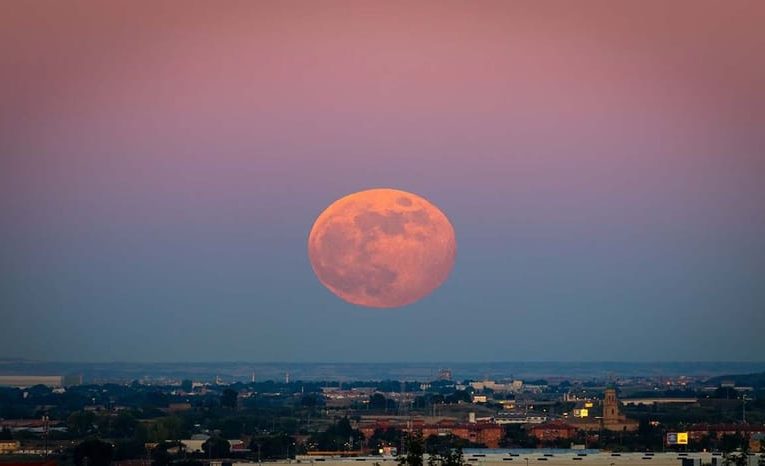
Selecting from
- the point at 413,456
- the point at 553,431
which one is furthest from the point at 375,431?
the point at 413,456

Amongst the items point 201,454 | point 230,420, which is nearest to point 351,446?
point 201,454

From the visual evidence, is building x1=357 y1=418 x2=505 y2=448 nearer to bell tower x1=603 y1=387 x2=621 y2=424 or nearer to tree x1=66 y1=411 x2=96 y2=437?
bell tower x1=603 y1=387 x2=621 y2=424

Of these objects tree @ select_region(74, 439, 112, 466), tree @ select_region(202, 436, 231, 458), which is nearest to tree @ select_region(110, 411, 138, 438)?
tree @ select_region(202, 436, 231, 458)

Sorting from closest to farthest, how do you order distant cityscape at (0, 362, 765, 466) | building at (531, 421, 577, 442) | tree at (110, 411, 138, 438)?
distant cityscape at (0, 362, 765, 466), building at (531, 421, 577, 442), tree at (110, 411, 138, 438)

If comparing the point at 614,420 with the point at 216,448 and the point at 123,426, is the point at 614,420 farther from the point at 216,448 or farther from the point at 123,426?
the point at 216,448

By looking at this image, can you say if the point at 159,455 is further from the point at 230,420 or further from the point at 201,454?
the point at 230,420

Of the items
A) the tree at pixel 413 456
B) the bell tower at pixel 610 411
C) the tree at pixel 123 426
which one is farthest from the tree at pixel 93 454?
the bell tower at pixel 610 411
